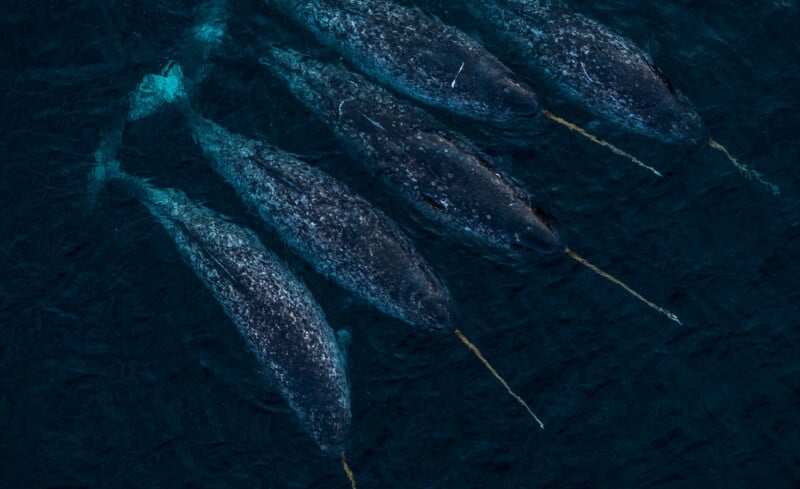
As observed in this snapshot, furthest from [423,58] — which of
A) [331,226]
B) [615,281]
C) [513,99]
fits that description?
[615,281]

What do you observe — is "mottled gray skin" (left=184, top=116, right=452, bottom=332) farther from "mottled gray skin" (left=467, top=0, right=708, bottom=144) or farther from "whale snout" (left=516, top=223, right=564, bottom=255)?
"mottled gray skin" (left=467, top=0, right=708, bottom=144)

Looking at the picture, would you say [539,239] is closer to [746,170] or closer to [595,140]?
[595,140]

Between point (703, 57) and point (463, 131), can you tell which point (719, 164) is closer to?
point (703, 57)

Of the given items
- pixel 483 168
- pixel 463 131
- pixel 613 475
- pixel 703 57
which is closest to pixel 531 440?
pixel 613 475

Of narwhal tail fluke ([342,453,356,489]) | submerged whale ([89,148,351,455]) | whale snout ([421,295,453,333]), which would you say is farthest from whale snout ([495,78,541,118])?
narwhal tail fluke ([342,453,356,489])

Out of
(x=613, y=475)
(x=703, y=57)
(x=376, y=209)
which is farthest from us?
(x=703, y=57)

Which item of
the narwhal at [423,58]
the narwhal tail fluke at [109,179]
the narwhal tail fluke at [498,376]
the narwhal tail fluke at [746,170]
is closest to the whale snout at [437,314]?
the narwhal tail fluke at [498,376]
